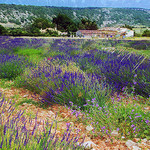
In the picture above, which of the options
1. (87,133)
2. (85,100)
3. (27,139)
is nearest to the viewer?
(27,139)

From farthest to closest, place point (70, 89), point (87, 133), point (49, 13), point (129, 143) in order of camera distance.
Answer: point (49, 13) < point (70, 89) < point (87, 133) < point (129, 143)

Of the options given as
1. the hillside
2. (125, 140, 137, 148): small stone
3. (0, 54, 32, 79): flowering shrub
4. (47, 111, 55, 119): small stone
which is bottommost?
the hillside

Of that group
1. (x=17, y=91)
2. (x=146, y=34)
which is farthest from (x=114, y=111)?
(x=146, y=34)

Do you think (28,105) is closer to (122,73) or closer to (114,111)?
Result: (114,111)

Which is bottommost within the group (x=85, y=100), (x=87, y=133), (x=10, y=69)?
(x=10, y=69)

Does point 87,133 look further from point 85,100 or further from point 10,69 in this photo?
point 10,69

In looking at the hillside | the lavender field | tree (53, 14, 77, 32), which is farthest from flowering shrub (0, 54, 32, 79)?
the hillside

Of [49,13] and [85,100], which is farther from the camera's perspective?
[49,13]

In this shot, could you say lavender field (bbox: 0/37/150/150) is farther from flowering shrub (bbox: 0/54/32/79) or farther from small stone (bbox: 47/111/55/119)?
small stone (bbox: 47/111/55/119)

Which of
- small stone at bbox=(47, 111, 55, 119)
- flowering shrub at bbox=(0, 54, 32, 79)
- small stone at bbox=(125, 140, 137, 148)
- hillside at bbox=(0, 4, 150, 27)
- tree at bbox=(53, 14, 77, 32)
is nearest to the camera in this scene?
small stone at bbox=(125, 140, 137, 148)

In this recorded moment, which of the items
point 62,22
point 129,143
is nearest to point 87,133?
point 129,143

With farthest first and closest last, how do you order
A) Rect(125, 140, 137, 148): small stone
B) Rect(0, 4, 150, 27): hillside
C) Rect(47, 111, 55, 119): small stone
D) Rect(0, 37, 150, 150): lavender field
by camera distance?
Rect(0, 4, 150, 27): hillside → Rect(47, 111, 55, 119): small stone → Rect(125, 140, 137, 148): small stone → Rect(0, 37, 150, 150): lavender field

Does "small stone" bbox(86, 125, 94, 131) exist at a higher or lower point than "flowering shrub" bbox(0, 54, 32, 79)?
higher

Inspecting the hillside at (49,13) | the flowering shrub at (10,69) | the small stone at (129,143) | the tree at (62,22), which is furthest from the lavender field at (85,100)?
the hillside at (49,13)
